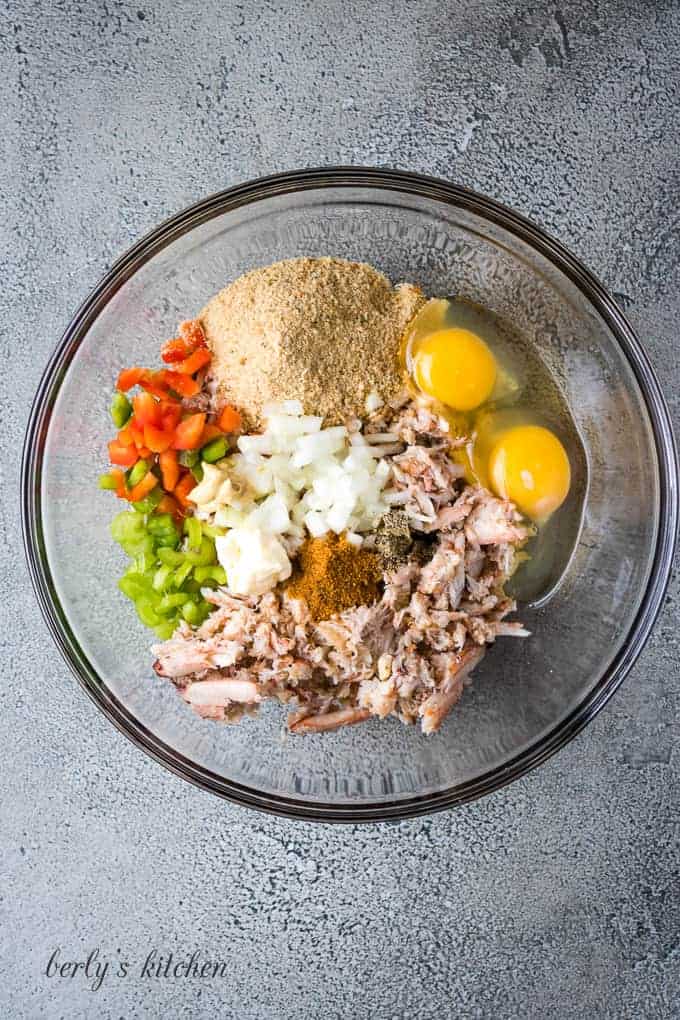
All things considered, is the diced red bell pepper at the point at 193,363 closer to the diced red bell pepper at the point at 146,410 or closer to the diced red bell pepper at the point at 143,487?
the diced red bell pepper at the point at 146,410

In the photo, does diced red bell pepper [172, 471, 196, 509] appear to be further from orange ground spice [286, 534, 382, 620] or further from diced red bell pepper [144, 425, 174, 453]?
orange ground spice [286, 534, 382, 620]

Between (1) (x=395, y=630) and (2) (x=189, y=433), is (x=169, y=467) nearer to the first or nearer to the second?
(2) (x=189, y=433)

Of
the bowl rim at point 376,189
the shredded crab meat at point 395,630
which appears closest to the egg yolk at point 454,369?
the shredded crab meat at point 395,630

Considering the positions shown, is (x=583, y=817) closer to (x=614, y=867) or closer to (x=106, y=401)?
(x=614, y=867)

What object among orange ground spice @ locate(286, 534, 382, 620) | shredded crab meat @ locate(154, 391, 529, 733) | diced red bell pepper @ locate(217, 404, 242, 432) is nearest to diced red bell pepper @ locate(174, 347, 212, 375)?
diced red bell pepper @ locate(217, 404, 242, 432)

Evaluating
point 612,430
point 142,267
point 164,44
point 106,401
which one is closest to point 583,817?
point 612,430

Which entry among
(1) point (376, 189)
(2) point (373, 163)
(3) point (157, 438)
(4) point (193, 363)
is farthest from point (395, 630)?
(2) point (373, 163)
